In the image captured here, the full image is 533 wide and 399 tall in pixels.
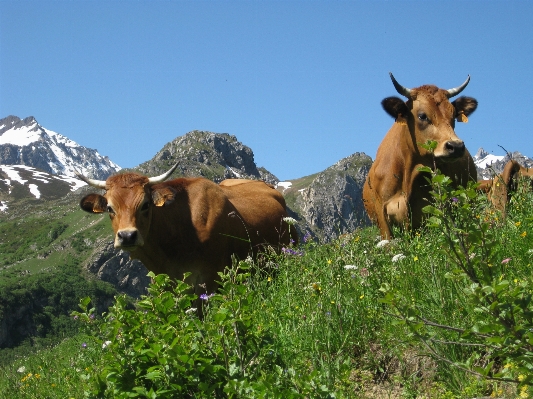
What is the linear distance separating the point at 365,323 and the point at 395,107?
6.46m

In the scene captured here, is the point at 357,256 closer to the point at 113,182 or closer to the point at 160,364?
the point at 160,364

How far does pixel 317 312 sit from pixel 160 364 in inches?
61.9

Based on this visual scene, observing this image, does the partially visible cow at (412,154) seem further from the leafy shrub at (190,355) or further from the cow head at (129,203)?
the leafy shrub at (190,355)

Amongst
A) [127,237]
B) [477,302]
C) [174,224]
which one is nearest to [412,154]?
[174,224]

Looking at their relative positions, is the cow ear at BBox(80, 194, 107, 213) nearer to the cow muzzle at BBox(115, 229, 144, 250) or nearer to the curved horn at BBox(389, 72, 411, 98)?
the cow muzzle at BBox(115, 229, 144, 250)

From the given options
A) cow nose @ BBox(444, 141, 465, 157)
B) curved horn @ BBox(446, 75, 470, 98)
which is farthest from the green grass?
curved horn @ BBox(446, 75, 470, 98)

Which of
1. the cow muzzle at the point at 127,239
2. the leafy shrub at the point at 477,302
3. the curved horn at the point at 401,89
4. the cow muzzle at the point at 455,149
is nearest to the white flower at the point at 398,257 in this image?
the leafy shrub at the point at 477,302

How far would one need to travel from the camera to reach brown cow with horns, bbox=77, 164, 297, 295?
9.72 m

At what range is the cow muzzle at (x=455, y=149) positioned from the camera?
361 inches

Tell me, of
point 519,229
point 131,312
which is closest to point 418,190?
point 519,229

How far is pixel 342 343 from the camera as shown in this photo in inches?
185

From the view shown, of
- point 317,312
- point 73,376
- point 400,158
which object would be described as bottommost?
point 73,376

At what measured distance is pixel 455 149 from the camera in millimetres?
9164

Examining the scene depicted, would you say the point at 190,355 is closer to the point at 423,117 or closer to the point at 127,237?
the point at 127,237
